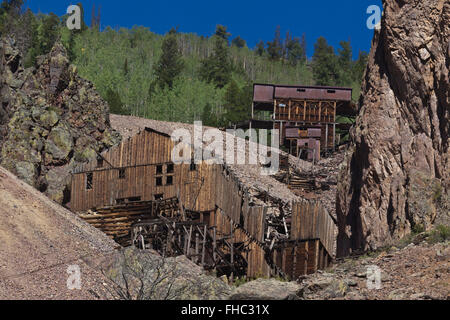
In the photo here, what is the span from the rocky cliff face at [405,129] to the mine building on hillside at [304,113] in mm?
45242

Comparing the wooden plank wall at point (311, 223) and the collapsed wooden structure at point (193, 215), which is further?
the wooden plank wall at point (311, 223)

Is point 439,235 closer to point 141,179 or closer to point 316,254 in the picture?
point 316,254

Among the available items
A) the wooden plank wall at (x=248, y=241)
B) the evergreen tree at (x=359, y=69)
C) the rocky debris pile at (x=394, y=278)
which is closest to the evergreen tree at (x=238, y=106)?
the evergreen tree at (x=359, y=69)

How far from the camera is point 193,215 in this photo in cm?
3491

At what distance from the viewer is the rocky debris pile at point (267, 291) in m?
15.5

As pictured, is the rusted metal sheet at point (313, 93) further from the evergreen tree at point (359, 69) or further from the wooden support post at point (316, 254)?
the evergreen tree at point (359, 69)

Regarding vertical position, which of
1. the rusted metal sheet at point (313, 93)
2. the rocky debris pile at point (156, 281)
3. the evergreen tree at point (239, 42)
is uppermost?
the evergreen tree at point (239, 42)

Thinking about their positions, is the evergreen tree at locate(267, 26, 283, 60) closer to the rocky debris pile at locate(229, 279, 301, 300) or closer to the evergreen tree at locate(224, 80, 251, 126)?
the evergreen tree at locate(224, 80, 251, 126)

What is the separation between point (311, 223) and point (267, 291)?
59.9ft

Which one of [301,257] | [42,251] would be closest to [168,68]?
[301,257]

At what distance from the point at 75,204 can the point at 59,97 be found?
23673 mm

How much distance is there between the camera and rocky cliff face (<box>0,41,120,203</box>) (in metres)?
43.9

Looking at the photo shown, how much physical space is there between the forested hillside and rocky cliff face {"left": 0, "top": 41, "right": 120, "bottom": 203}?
60.8ft

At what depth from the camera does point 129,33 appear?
16275cm
